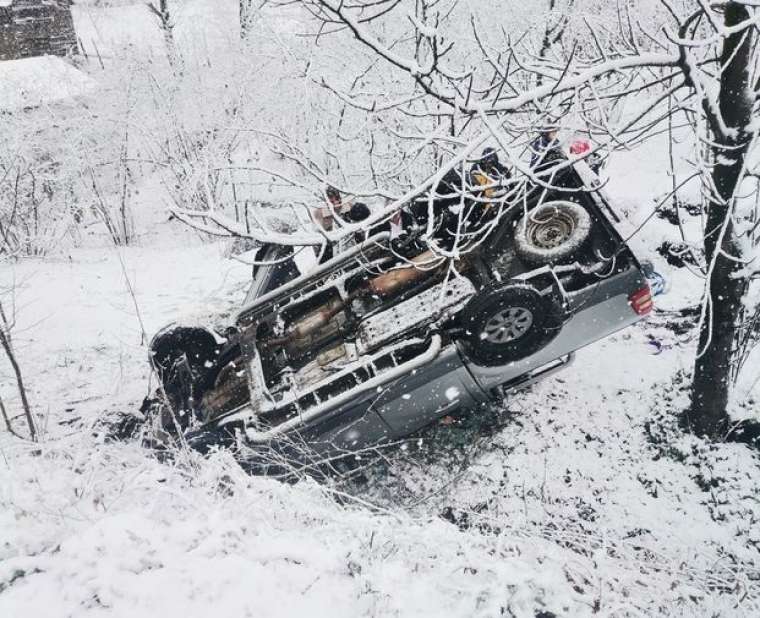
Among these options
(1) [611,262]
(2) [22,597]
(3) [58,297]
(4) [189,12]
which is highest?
(4) [189,12]

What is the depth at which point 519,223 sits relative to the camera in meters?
4.71

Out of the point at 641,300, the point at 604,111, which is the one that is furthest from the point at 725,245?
the point at 604,111

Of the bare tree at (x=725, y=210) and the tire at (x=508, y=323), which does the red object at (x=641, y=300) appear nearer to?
the bare tree at (x=725, y=210)

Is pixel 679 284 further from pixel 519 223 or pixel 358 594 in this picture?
pixel 358 594

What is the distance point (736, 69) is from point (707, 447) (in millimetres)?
3158

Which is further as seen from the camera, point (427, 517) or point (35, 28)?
point (35, 28)

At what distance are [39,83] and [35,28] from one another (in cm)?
1198

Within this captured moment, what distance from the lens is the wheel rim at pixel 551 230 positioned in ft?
15.1

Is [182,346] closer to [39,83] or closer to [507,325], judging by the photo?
[507,325]

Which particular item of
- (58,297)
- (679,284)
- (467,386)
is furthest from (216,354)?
(679,284)

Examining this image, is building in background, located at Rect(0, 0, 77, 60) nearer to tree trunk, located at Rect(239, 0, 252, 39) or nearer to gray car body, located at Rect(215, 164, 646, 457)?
tree trunk, located at Rect(239, 0, 252, 39)

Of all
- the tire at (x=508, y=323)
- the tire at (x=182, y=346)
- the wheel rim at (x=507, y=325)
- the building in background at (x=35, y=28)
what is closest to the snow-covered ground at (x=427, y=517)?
the tire at (x=182, y=346)

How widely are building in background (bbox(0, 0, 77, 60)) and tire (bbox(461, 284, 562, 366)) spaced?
A: 1165 inches

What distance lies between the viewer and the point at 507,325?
13.6 ft
